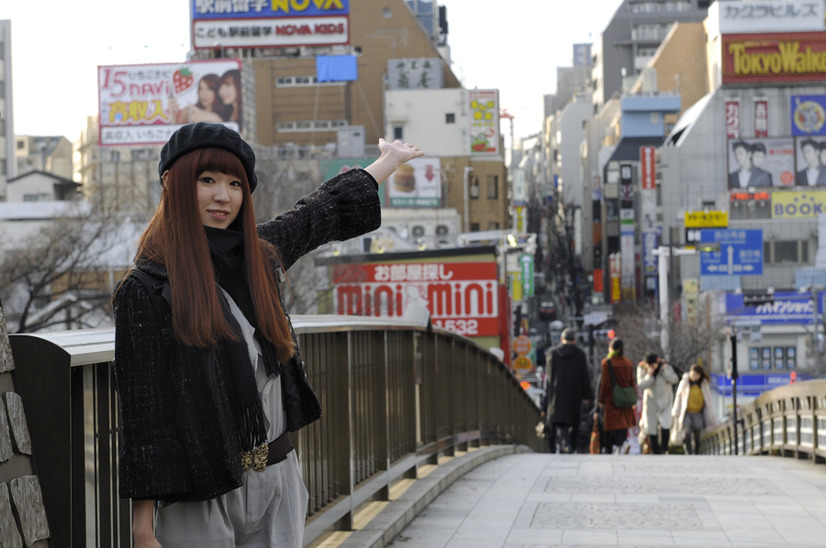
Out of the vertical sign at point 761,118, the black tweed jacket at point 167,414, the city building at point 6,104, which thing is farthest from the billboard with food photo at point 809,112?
the black tweed jacket at point 167,414

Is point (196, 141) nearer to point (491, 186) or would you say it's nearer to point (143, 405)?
point (143, 405)

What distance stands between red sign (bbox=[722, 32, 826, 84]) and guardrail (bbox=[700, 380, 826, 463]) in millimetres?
66328

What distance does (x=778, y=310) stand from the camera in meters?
57.0

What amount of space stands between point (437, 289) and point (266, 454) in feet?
144

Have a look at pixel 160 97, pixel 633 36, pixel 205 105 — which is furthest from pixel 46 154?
pixel 633 36

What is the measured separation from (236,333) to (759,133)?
268 ft

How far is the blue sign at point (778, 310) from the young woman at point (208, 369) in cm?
5557

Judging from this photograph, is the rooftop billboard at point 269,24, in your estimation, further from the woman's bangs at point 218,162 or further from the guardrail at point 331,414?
the woman's bangs at point 218,162

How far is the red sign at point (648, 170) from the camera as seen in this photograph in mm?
82812

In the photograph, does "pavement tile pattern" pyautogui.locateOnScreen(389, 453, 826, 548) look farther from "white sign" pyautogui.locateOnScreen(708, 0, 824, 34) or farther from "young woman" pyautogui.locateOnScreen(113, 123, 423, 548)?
"white sign" pyautogui.locateOnScreen(708, 0, 824, 34)

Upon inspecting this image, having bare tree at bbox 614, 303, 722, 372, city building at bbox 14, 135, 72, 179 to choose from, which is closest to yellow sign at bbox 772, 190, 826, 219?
bare tree at bbox 614, 303, 722, 372

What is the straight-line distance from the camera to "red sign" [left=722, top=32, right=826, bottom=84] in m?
79.1

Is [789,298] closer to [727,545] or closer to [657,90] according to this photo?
[657,90]

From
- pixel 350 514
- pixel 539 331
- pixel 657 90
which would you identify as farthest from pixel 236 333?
pixel 539 331
